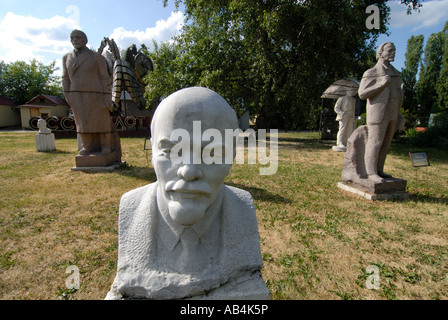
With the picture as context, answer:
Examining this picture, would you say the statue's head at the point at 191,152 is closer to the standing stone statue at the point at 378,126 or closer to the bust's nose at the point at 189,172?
the bust's nose at the point at 189,172

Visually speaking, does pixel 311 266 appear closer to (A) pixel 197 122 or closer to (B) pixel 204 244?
(B) pixel 204 244

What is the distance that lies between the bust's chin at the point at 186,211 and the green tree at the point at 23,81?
110 feet

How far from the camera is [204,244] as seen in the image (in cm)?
143

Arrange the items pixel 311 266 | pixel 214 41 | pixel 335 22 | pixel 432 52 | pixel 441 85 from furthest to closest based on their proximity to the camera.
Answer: pixel 432 52, pixel 441 85, pixel 214 41, pixel 335 22, pixel 311 266

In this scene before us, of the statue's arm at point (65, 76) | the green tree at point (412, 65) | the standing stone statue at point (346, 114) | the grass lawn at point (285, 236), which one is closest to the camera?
the grass lawn at point (285, 236)

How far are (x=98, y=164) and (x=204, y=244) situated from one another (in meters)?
5.20

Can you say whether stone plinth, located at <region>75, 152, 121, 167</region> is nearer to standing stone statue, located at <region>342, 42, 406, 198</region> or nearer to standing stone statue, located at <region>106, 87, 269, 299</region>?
standing stone statue, located at <region>106, 87, 269, 299</region>

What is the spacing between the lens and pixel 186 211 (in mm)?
1182

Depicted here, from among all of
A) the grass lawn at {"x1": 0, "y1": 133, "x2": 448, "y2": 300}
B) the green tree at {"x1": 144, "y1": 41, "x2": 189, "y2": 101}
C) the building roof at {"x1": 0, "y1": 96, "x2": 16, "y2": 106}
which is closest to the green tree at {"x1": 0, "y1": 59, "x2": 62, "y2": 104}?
the building roof at {"x1": 0, "y1": 96, "x2": 16, "y2": 106}

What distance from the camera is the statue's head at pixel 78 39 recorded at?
5.28 meters

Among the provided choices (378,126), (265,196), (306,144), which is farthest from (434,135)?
(265,196)

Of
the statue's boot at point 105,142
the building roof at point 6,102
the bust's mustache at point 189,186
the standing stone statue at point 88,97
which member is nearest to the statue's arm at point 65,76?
the standing stone statue at point 88,97
